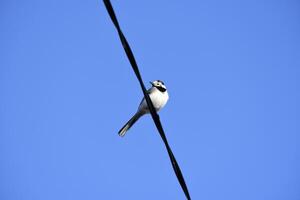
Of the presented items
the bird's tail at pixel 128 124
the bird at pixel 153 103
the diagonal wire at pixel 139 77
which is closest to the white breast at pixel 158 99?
the bird at pixel 153 103

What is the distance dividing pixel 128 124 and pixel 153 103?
0.60 m

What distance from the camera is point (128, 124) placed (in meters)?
6.52

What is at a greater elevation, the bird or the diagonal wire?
the bird

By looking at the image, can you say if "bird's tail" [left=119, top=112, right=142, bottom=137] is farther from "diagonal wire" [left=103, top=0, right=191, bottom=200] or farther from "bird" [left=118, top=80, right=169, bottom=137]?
"diagonal wire" [left=103, top=0, right=191, bottom=200]

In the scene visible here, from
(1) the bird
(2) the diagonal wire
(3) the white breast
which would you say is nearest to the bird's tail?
(1) the bird

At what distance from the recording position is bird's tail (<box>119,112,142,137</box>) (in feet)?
20.7

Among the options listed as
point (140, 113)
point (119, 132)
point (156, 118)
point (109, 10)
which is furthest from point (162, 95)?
point (109, 10)

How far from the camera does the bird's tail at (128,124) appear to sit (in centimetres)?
631

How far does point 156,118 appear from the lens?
287 centimetres

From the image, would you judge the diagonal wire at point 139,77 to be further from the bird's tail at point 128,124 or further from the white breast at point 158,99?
the white breast at point 158,99

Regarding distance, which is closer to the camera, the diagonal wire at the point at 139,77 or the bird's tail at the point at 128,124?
the diagonal wire at the point at 139,77

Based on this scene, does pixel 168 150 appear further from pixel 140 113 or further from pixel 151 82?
pixel 151 82

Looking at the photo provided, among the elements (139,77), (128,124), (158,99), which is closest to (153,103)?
(158,99)

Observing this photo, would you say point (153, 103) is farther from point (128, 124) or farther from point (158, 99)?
point (128, 124)
